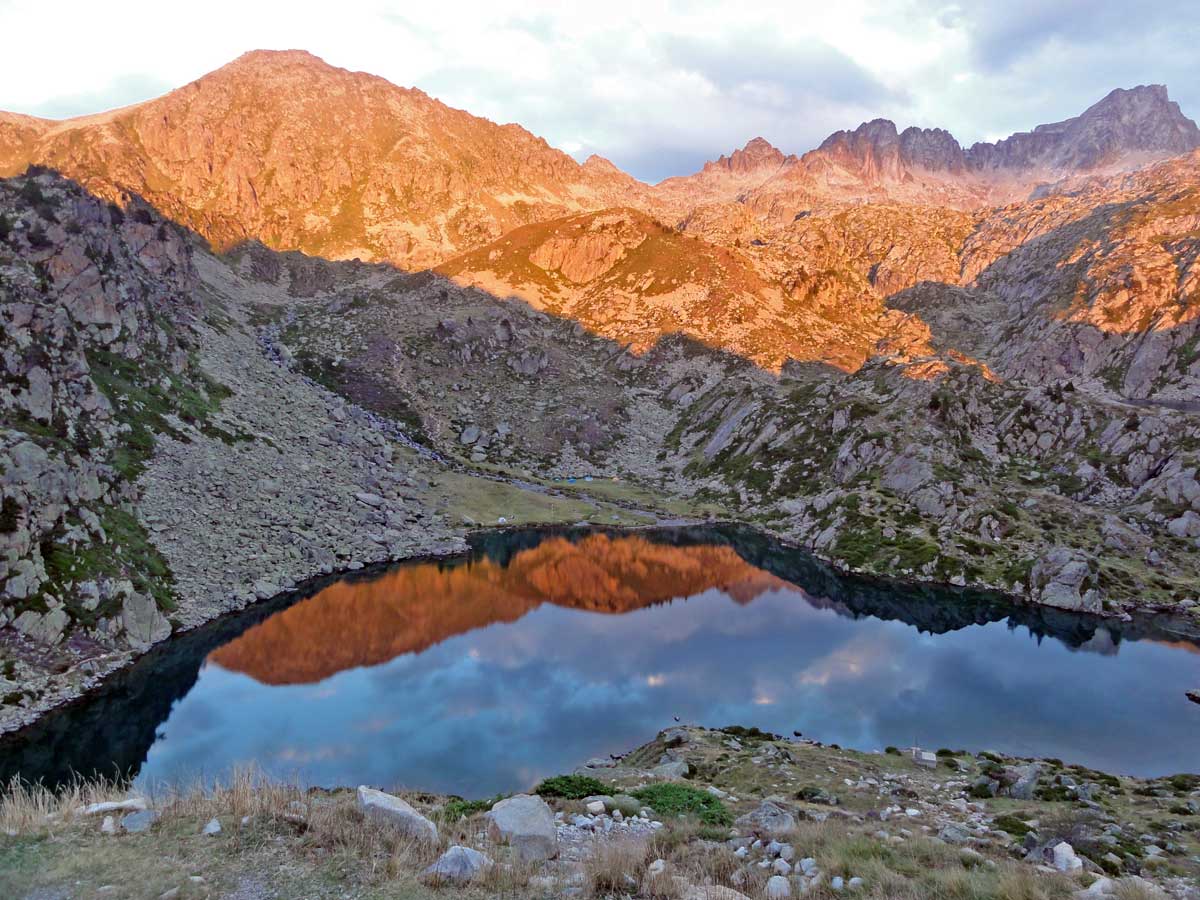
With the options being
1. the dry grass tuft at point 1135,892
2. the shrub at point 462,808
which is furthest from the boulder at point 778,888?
the shrub at point 462,808

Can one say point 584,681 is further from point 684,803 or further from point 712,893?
point 712,893

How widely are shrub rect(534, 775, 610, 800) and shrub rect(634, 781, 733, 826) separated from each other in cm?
161

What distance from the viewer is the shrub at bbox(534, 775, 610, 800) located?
2288 centimetres

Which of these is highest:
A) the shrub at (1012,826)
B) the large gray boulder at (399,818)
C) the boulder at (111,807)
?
the large gray boulder at (399,818)

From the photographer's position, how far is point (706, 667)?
2312 inches

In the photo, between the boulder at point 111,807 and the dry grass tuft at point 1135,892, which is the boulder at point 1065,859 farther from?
the boulder at point 111,807

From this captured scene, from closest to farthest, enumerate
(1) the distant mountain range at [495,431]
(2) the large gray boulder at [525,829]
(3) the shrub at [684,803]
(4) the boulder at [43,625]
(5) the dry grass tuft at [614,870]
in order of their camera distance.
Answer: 1. (5) the dry grass tuft at [614,870]
2. (2) the large gray boulder at [525,829]
3. (3) the shrub at [684,803]
4. (4) the boulder at [43,625]
5. (1) the distant mountain range at [495,431]

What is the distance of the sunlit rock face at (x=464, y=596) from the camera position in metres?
56.6

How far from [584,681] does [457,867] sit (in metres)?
44.1

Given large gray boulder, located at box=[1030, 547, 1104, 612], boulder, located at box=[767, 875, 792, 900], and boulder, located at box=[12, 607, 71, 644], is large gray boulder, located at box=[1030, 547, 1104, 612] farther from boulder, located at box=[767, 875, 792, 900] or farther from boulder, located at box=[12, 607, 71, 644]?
boulder, located at box=[12, 607, 71, 644]

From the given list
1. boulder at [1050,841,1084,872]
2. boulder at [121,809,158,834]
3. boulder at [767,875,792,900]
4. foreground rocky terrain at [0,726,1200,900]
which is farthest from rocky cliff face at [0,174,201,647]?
boulder at [1050,841,1084,872]

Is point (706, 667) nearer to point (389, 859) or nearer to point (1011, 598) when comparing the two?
point (1011, 598)

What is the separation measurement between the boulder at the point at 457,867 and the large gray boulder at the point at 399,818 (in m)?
1.37

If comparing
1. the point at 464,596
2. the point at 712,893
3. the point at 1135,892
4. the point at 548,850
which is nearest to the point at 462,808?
the point at 548,850
